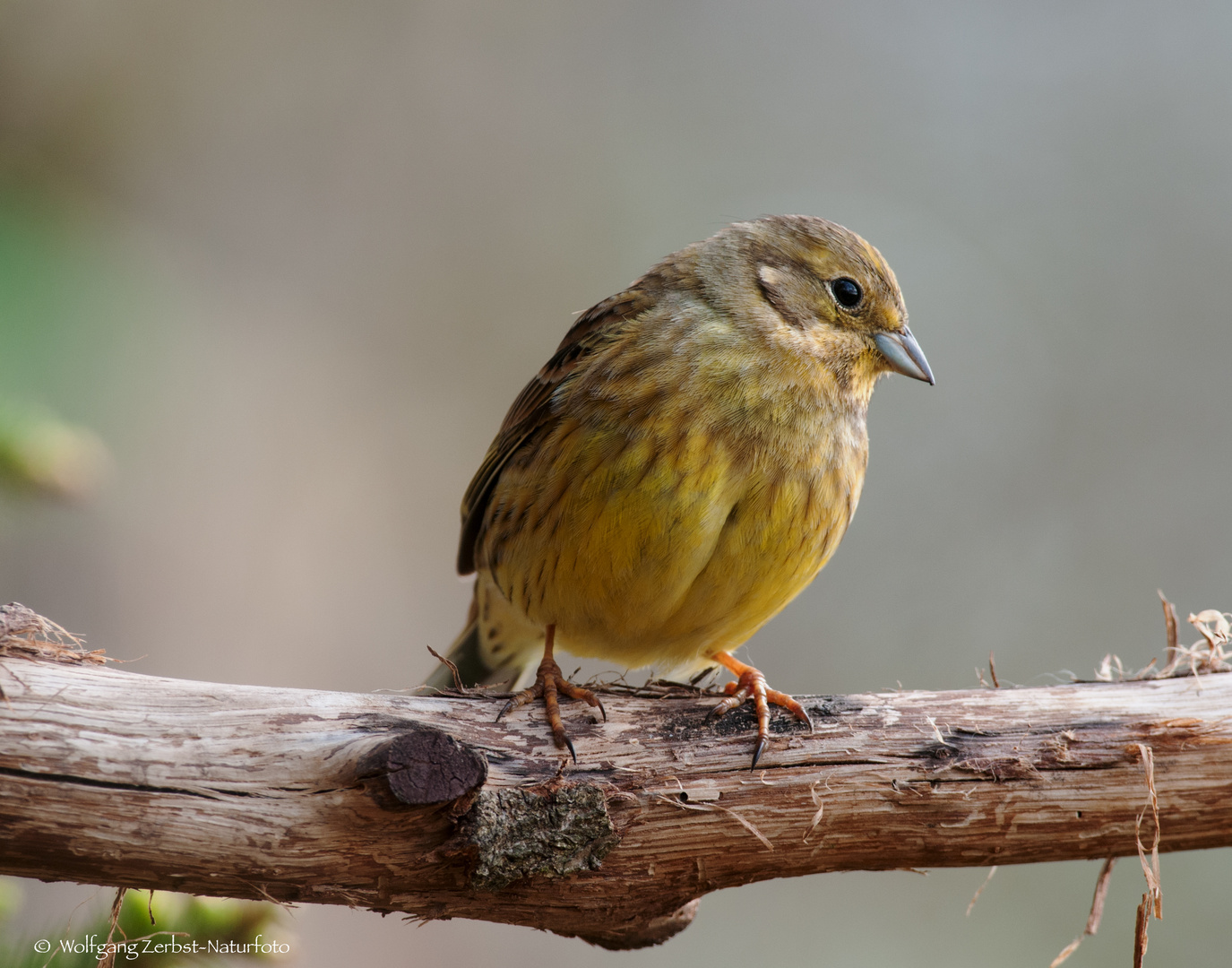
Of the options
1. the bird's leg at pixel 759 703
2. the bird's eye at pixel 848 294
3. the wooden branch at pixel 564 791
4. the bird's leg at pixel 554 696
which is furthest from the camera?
the bird's eye at pixel 848 294

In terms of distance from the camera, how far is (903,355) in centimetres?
405

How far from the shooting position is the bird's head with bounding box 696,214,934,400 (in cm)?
399

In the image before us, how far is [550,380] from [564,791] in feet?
5.95

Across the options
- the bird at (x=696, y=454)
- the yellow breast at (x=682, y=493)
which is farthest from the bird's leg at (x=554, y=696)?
the yellow breast at (x=682, y=493)

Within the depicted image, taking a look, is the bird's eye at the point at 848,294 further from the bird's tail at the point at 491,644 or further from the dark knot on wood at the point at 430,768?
the dark knot on wood at the point at 430,768

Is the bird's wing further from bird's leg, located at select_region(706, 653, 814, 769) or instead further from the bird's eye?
bird's leg, located at select_region(706, 653, 814, 769)

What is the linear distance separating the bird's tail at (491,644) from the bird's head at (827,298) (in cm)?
159

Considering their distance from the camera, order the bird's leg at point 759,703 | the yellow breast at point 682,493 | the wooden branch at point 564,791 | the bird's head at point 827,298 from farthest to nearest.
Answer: the bird's head at point 827,298, the yellow breast at point 682,493, the bird's leg at point 759,703, the wooden branch at point 564,791

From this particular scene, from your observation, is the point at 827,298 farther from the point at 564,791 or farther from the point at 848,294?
the point at 564,791

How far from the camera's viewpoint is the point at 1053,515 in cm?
851

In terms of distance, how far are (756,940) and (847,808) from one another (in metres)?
5.08

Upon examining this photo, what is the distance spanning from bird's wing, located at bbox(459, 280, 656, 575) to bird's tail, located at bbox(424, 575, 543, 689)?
33 cm

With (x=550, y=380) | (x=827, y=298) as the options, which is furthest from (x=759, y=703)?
(x=827, y=298)

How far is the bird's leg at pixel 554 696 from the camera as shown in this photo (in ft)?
9.88
